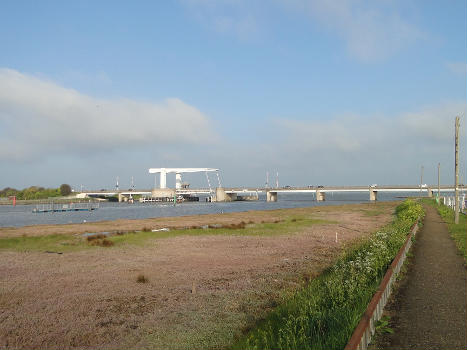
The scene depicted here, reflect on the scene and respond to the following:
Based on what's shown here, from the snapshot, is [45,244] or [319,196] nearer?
[45,244]

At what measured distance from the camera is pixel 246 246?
25188mm

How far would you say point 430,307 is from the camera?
9.34 metres

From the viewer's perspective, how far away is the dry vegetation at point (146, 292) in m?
9.84

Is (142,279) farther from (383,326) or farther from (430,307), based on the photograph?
(430,307)

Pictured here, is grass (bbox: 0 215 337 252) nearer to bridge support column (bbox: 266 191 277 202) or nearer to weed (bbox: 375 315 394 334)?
weed (bbox: 375 315 394 334)

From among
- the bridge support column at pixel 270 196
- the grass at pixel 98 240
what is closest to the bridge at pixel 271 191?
the bridge support column at pixel 270 196

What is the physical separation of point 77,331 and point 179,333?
2615 millimetres

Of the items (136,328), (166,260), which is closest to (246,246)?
(166,260)

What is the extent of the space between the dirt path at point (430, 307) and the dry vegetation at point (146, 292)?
11.7 feet

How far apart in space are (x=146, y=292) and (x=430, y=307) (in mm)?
8731

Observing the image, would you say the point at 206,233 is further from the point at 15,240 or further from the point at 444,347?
the point at 444,347

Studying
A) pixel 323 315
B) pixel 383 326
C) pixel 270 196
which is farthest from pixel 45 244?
pixel 270 196

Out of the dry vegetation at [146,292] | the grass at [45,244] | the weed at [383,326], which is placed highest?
the weed at [383,326]

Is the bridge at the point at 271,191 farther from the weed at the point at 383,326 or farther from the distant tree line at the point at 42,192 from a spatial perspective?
the weed at the point at 383,326
